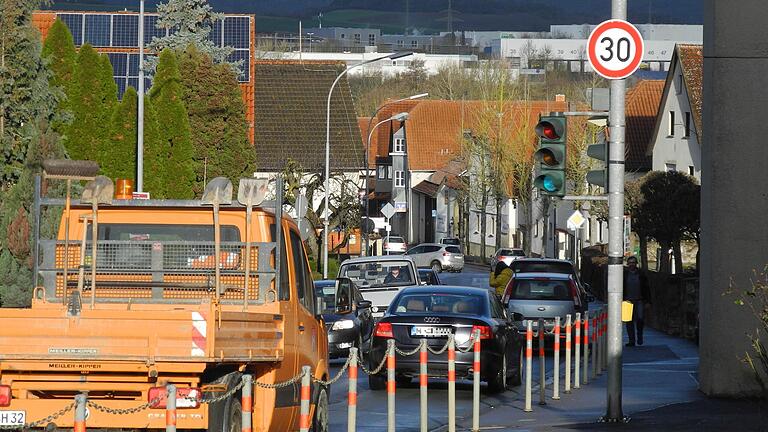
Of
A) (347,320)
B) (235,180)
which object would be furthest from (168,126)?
(347,320)

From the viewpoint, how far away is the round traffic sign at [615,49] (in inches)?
595

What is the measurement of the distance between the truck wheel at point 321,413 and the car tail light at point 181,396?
3.48 meters

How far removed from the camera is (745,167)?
1791 centimetres

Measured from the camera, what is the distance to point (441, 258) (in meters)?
73.9

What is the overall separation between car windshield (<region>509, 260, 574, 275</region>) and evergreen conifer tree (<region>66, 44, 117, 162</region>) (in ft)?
37.4

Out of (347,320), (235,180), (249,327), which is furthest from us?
(235,180)

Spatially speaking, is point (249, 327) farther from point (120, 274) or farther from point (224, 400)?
point (120, 274)

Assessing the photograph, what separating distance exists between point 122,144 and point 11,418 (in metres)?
29.9

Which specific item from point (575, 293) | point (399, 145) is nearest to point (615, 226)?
point (575, 293)

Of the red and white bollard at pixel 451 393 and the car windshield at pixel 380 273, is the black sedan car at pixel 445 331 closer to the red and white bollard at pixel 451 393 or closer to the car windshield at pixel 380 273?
the red and white bollard at pixel 451 393

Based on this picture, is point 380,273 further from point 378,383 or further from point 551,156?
point 551,156

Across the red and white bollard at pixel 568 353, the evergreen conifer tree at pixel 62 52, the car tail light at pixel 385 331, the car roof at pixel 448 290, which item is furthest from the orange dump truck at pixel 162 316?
Result: the evergreen conifer tree at pixel 62 52

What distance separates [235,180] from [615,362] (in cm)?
3715

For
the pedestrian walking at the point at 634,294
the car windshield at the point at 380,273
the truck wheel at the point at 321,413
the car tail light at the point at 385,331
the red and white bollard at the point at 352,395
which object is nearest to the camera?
the red and white bollard at the point at 352,395
